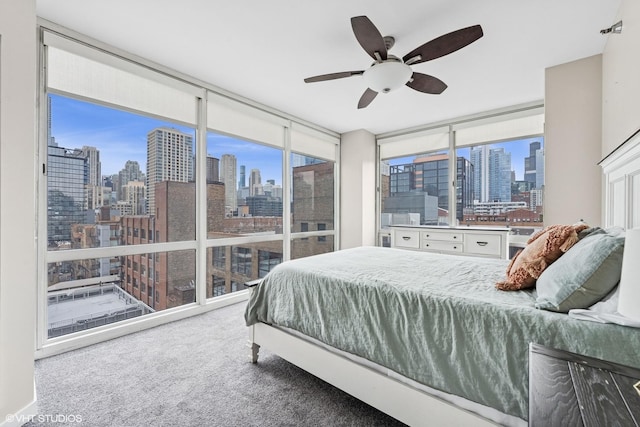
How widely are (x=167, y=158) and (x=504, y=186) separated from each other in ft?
14.4

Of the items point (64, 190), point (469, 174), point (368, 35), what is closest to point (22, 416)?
point (64, 190)

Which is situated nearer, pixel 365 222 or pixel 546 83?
pixel 546 83

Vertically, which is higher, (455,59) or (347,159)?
(455,59)

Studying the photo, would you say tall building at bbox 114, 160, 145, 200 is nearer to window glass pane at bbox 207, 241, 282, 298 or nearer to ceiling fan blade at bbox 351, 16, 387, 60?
window glass pane at bbox 207, 241, 282, 298

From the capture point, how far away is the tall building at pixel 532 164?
3.76 meters

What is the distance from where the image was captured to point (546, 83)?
2.87m

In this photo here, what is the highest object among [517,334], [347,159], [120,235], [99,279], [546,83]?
[546,83]

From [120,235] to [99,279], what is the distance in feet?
1.40

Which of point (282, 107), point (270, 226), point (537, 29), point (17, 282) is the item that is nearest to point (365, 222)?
point (270, 226)

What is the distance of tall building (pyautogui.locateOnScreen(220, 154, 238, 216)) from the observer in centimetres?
357

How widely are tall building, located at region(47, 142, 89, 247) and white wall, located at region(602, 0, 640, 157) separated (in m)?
4.06

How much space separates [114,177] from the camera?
2666mm

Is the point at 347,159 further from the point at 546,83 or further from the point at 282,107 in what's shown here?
the point at 546,83

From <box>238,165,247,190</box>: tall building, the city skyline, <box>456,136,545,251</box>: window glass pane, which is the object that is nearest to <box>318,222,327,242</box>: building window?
<box>238,165,247,190</box>: tall building
